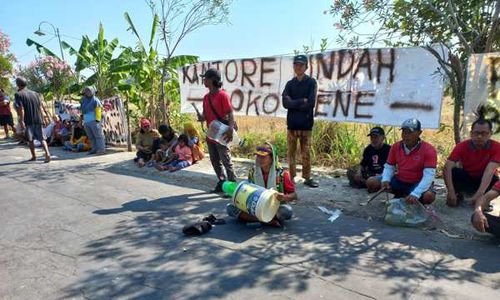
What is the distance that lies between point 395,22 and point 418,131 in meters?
2.13

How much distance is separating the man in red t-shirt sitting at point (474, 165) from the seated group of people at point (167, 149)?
467cm

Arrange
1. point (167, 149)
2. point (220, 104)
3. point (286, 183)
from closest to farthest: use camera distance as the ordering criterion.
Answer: point (286, 183) < point (220, 104) < point (167, 149)

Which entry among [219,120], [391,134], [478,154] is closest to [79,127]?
[219,120]

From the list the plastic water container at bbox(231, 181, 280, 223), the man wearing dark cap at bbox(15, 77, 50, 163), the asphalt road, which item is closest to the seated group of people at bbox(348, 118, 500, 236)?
the asphalt road

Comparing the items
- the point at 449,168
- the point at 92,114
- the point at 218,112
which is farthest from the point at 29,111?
the point at 449,168

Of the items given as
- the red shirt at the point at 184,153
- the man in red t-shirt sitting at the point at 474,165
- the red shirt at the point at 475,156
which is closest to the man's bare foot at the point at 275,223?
the man in red t-shirt sitting at the point at 474,165

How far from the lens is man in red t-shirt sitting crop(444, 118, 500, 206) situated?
4.55 meters

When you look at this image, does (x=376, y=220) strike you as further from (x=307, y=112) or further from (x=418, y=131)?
(x=307, y=112)

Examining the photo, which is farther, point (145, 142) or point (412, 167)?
point (145, 142)

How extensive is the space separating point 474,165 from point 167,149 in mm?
5447

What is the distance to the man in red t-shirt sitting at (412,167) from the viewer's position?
454 centimetres

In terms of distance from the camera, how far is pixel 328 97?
23.1 ft

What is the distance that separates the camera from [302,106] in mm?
5902

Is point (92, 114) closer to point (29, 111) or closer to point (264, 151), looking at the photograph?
point (29, 111)
